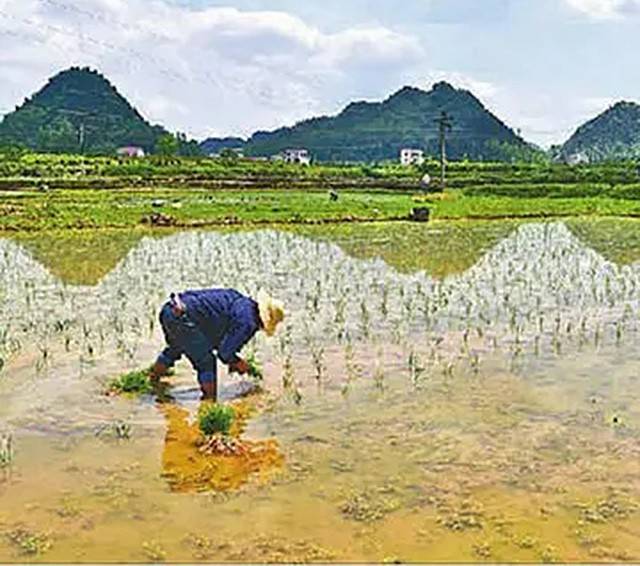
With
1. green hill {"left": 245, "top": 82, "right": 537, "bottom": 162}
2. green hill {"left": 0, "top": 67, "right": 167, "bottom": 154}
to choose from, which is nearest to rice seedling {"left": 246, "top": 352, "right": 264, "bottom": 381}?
green hill {"left": 0, "top": 67, "right": 167, "bottom": 154}

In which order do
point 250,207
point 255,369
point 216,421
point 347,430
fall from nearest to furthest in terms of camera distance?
1. point 216,421
2. point 347,430
3. point 255,369
4. point 250,207

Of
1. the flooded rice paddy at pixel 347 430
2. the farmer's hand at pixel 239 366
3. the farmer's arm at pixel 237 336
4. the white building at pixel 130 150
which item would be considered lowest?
the flooded rice paddy at pixel 347 430

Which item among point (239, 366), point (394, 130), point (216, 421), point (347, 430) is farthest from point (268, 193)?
point (394, 130)

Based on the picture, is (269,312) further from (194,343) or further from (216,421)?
(216,421)

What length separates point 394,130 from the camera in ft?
527

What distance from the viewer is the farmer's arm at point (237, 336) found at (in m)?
6.86

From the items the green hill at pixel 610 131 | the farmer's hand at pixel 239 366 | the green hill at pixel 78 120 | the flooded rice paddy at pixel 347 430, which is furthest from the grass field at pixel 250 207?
the green hill at pixel 610 131

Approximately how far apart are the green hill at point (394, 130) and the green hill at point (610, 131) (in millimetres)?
16239

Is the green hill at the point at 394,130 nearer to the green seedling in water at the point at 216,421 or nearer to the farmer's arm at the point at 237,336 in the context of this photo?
the farmer's arm at the point at 237,336

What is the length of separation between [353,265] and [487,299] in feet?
12.4

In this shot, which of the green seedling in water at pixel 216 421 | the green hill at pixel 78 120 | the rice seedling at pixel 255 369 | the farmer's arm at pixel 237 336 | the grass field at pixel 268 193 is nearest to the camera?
the green seedling in water at pixel 216 421

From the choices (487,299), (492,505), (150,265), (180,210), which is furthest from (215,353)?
(180,210)

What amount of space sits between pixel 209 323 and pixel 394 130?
156 meters

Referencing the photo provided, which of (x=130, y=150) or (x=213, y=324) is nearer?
(x=213, y=324)
